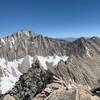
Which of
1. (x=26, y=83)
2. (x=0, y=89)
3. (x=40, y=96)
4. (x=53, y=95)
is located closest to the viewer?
(x=53, y=95)

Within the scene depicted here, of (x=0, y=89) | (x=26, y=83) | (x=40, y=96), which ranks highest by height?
(x=40, y=96)

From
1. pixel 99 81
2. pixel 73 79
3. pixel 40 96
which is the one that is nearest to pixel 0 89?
pixel 73 79

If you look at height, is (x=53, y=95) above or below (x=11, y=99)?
above

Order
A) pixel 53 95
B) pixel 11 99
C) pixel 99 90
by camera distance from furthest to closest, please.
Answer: pixel 11 99 < pixel 99 90 < pixel 53 95

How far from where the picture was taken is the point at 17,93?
5353 cm

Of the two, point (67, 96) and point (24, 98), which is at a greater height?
point (67, 96)

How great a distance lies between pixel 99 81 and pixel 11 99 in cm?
16325

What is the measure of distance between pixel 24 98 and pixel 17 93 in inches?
129

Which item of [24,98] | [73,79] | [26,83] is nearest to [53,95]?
[24,98]

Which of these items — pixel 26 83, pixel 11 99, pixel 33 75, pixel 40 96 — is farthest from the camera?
pixel 33 75

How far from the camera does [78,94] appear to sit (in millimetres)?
22844

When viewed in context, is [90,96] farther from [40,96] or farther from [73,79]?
[73,79]

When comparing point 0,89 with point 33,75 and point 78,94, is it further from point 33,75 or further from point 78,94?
point 78,94

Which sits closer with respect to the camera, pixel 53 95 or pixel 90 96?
pixel 90 96
